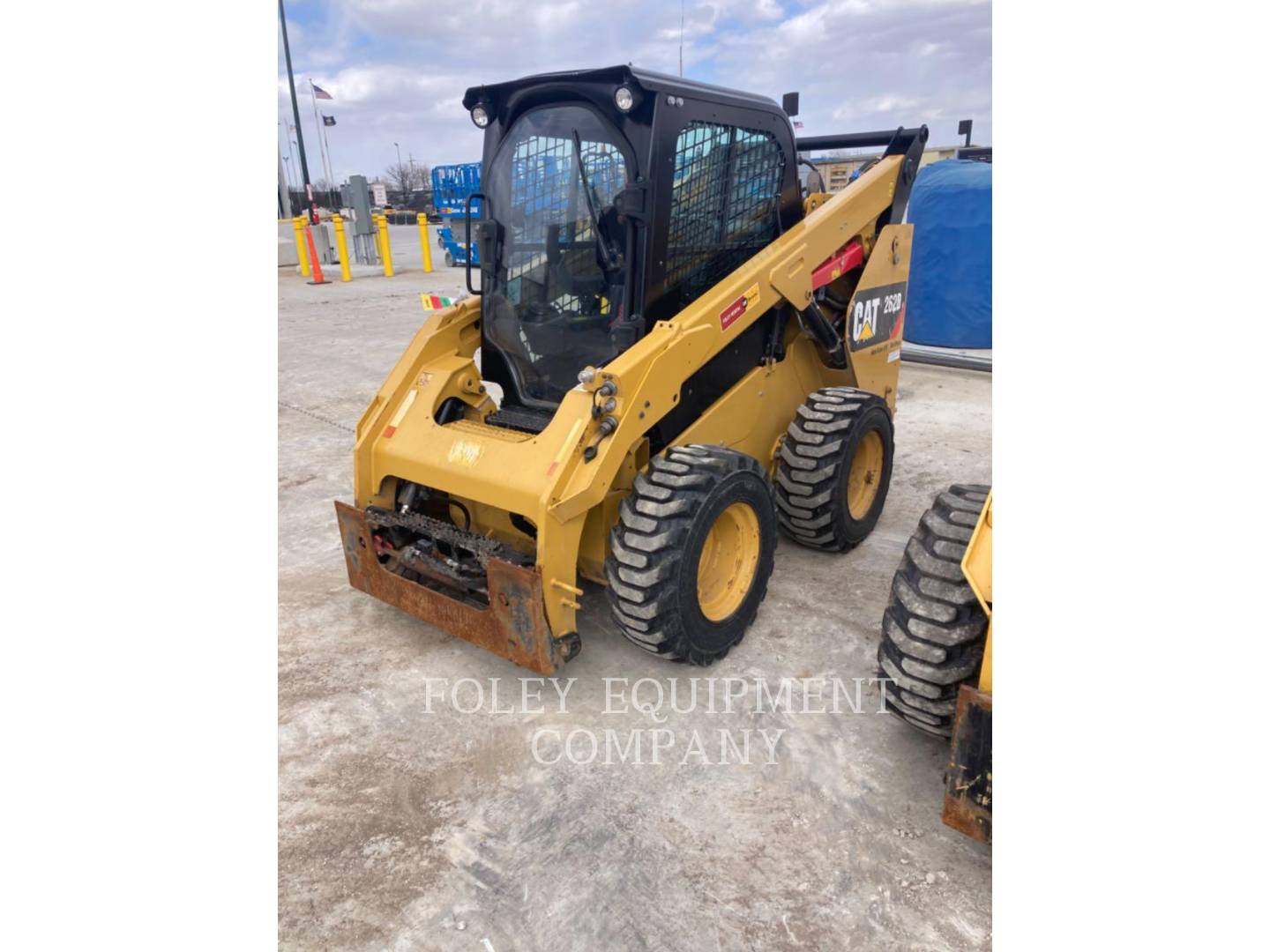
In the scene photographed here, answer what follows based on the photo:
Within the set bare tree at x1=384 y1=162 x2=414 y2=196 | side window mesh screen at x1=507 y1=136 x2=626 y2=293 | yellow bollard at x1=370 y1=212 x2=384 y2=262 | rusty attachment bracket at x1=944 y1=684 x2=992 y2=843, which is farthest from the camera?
bare tree at x1=384 y1=162 x2=414 y2=196

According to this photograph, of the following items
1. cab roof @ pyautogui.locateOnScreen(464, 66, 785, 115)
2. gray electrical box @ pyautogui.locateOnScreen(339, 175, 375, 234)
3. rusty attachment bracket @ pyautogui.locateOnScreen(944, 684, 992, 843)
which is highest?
gray electrical box @ pyautogui.locateOnScreen(339, 175, 375, 234)

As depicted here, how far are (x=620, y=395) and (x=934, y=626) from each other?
144cm

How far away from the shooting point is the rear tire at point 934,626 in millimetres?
2459

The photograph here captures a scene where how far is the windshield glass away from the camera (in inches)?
136

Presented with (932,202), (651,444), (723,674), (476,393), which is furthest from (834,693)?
(932,202)

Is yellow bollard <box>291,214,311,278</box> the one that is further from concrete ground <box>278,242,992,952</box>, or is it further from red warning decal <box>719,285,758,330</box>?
red warning decal <box>719,285,758,330</box>

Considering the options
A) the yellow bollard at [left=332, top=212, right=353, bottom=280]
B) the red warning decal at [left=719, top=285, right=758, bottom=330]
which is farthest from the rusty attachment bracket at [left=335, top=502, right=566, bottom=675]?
the yellow bollard at [left=332, top=212, right=353, bottom=280]

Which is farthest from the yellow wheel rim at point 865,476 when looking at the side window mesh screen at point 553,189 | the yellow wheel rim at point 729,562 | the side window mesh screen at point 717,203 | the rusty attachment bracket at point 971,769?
the rusty attachment bracket at point 971,769

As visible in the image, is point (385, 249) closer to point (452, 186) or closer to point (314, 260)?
point (314, 260)

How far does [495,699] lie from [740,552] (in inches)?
49.7

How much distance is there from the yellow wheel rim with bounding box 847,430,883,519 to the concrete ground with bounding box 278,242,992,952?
576 millimetres

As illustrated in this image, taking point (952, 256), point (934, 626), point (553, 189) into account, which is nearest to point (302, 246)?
point (952, 256)

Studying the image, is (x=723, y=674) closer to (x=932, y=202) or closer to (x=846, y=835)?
(x=846, y=835)

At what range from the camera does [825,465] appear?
410 cm
